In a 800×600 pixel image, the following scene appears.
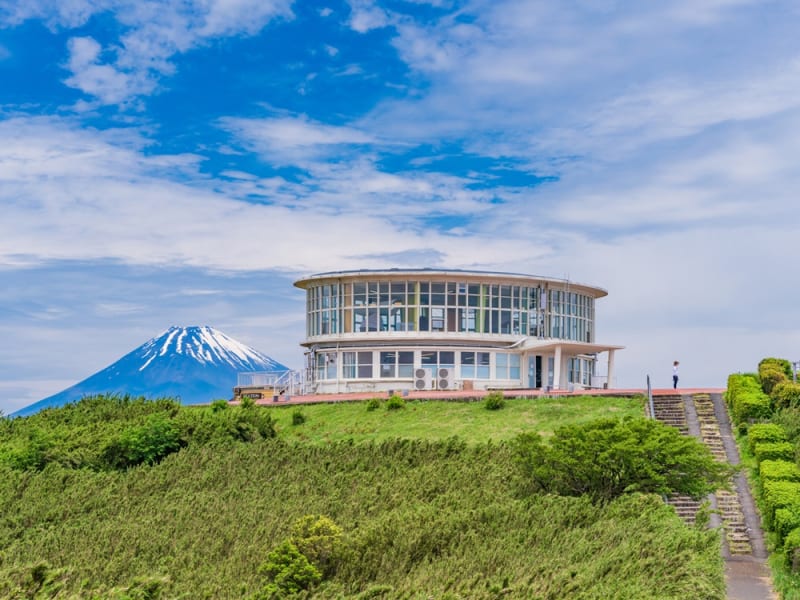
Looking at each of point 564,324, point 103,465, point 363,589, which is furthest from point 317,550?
point 564,324

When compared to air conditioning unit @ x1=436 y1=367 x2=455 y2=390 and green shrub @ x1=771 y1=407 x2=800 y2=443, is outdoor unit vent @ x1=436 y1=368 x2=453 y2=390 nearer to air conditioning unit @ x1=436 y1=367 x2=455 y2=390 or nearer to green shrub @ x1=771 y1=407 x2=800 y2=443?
air conditioning unit @ x1=436 y1=367 x2=455 y2=390

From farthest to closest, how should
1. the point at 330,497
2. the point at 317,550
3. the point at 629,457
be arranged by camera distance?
the point at 330,497
the point at 629,457
the point at 317,550

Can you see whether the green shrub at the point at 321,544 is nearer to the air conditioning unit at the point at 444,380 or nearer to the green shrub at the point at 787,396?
the green shrub at the point at 787,396

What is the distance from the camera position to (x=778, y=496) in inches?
1039

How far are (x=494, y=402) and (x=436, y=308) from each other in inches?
471

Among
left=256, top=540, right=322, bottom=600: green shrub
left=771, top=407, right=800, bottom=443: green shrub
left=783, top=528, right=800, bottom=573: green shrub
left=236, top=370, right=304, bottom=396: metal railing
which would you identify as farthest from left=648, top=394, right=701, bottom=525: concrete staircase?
left=236, top=370, right=304, bottom=396: metal railing

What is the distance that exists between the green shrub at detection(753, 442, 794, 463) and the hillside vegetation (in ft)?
14.8

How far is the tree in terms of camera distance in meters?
25.4

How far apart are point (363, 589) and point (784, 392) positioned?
2012 centimetres

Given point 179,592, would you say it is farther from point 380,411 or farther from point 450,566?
point 380,411

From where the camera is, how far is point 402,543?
74.3ft

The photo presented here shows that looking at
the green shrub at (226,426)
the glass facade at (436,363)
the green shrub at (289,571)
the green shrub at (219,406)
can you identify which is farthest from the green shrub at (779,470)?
the glass facade at (436,363)

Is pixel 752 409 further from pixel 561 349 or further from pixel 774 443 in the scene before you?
pixel 561 349

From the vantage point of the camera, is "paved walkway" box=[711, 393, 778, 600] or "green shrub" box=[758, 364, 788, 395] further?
"green shrub" box=[758, 364, 788, 395]
